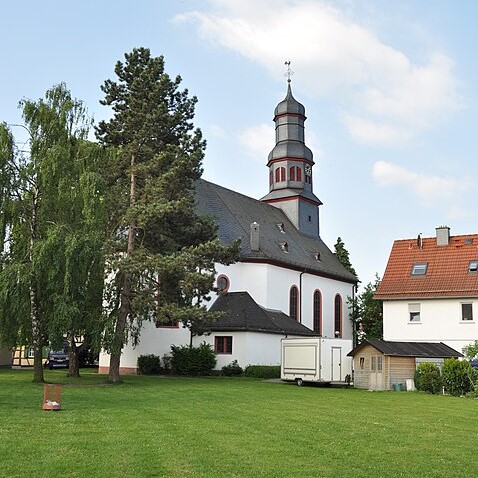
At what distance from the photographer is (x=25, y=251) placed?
26.6 meters

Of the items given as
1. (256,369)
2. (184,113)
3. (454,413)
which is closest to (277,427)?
(454,413)

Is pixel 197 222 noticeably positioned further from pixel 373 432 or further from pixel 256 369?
pixel 373 432

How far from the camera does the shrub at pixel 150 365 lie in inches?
1474

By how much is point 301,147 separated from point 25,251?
1229 inches

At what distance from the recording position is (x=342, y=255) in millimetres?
59406

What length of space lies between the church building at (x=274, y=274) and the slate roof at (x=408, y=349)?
7.02 metres

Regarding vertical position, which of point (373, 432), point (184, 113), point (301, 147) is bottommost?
point (373, 432)

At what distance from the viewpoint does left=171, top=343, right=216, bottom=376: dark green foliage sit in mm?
36406

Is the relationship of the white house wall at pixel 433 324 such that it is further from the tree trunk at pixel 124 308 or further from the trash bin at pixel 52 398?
the trash bin at pixel 52 398

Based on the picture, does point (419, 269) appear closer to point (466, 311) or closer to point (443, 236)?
point (443, 236)

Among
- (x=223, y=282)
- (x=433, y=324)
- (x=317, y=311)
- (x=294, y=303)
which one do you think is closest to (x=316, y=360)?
(x=433, y=324)

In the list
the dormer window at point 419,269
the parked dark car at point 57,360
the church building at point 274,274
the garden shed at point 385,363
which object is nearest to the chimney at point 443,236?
the dormer window at point 419,269

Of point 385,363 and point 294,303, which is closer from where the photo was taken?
point 385,363

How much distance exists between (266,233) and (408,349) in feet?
58.1
